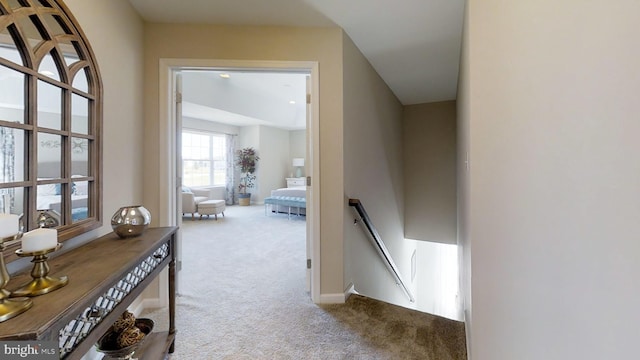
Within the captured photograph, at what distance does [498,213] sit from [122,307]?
1744 millimetres

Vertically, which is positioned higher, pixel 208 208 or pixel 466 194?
pixel 466 194

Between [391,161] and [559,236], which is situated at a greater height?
[391,161]

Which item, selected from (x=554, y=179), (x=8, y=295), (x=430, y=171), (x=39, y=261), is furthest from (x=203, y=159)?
(x=554, y=179)

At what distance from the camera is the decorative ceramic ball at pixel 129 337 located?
4.94 ft

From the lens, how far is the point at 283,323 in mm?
2139

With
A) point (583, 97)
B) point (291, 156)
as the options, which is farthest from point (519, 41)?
point (291, 156)

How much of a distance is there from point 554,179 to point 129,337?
85.1 inches

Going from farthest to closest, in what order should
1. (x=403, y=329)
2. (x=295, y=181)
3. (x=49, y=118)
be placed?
(x=295, y=181), (x=403, y=329), (x=49, y=118)

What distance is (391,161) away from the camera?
13.9 feet

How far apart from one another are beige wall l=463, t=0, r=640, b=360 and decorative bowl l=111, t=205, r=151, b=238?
6.09 ft

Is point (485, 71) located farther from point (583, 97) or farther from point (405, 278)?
point (405, 278)

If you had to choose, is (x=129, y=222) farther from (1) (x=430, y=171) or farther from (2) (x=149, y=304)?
(1) (x=430, y=171)

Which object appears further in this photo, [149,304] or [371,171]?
[371,171]

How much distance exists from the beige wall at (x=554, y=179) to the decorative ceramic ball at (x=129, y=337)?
1843mm
